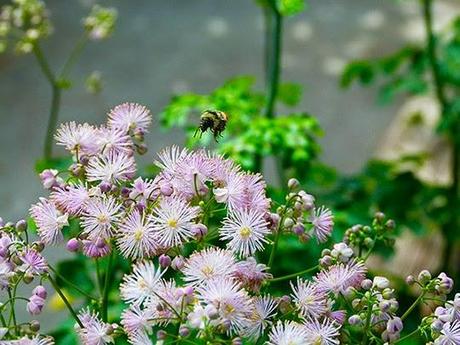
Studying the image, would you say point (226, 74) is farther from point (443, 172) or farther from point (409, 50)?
point (409, 50)

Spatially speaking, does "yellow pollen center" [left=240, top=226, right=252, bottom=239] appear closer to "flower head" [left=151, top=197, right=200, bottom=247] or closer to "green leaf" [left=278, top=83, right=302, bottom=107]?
"flower head" [left=151, top=197, right=200, bottom=247]

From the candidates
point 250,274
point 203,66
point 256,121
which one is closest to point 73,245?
point 250,274

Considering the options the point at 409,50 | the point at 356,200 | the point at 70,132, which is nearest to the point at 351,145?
the point at 409,50

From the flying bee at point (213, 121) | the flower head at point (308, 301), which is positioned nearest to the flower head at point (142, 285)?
the flower head at point (308, 301)

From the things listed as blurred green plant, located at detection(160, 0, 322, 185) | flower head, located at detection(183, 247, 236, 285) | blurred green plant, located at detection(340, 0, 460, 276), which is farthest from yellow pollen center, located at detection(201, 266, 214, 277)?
blurred green plant, located at detection(340, 0, 460, 276)

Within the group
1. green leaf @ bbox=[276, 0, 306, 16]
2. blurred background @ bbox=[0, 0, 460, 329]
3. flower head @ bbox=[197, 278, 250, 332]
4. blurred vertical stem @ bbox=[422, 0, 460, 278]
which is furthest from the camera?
blurred background @ bbox=[0, 0, 460, 329]

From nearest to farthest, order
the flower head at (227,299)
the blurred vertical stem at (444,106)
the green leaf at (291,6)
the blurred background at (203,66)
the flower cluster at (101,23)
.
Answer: the flower head at (227,299) → the green leaf at (291,6) → the flower cluster at (101,23) → the blurred vertical stem at (444,106) → the blurred background at (203,66)

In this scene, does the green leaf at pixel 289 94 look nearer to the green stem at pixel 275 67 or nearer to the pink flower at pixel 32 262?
the green stem at pixel 275 67
